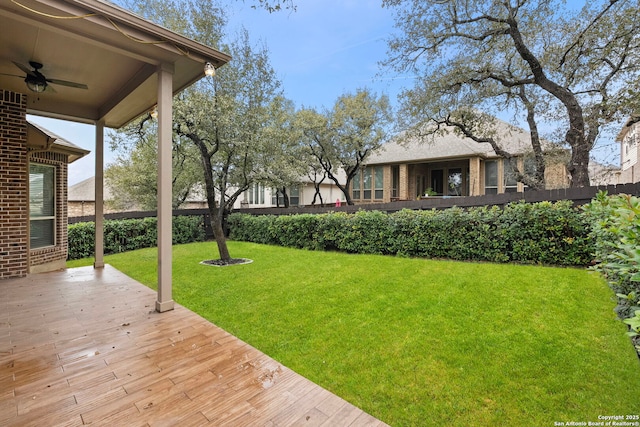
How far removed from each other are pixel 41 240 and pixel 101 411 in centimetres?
610

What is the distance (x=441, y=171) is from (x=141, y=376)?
18.7 meters

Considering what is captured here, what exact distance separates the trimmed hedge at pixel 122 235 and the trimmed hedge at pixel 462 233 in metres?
4.45

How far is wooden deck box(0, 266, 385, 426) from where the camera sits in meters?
1.89

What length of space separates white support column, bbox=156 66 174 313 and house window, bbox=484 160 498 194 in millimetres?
15252

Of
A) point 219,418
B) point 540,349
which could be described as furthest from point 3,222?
point 540,349

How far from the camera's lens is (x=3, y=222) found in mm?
5113

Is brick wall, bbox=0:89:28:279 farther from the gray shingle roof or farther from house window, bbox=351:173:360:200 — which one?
house window, bbox=351:173:360:200

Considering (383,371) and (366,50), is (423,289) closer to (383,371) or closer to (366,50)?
(383,371)

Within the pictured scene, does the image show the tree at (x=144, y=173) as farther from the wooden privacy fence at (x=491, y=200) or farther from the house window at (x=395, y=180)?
the house window at (x=395, y=180)

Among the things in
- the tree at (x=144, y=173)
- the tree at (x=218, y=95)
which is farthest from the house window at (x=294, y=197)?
the tree at (x=218, y=95)

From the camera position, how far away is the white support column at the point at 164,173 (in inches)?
137

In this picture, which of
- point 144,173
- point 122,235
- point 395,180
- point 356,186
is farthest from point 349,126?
point 122,235

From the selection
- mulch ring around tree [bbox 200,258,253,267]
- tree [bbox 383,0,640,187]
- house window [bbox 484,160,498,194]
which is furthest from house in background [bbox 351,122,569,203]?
mulch ring around tree [bbox 200,258,253,267]

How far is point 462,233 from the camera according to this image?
A: 21.6 ft
